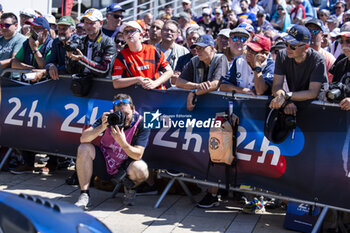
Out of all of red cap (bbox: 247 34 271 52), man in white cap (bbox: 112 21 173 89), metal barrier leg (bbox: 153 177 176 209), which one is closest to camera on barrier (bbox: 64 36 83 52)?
man in white cap (bbox: 112 21 173 89)

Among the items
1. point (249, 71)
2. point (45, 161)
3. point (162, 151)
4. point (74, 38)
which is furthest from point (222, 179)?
point (45, 161)

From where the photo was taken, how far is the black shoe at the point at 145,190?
6.94 meters

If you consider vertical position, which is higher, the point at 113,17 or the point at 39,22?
the point at 113,17

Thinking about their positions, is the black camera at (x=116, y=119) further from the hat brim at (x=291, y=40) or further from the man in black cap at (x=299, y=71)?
the hat brim at (x=291, y=40)

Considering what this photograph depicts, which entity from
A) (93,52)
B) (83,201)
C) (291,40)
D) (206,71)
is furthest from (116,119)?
(291,40)

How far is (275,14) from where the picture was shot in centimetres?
1388

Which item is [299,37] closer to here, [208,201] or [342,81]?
[342,81]

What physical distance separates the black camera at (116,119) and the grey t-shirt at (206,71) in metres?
1.14

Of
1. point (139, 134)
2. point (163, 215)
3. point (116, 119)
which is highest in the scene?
A: point (116, 119)

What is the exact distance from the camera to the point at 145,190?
6.95 meters

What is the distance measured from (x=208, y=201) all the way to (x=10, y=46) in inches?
167

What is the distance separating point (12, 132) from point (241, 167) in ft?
11.5

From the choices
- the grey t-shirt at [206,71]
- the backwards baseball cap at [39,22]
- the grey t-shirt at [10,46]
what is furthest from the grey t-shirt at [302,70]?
the grey t-shirt at [10,46]

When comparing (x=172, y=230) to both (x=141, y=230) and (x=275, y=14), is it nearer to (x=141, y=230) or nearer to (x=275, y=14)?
(x=141, y=230)
